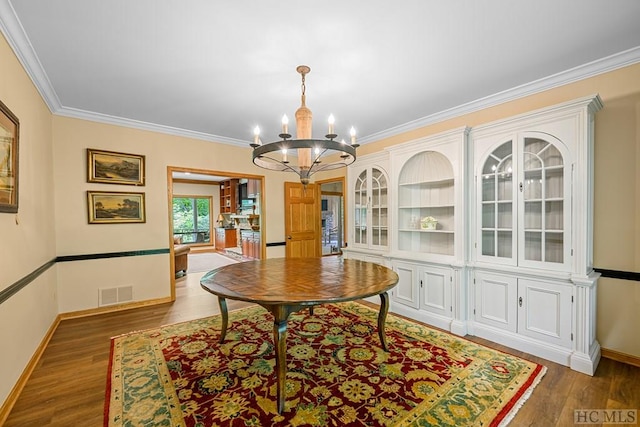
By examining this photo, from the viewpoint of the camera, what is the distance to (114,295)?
3734mm

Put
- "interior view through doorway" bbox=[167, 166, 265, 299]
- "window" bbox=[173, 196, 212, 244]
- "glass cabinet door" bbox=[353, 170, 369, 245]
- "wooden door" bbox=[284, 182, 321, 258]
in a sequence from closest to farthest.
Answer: "glass cabinet door" bbox=[353, 170, 369, 245], "wooden door" bbox=[284, 182, 321, 258], "interior view through doorway" bbox=[167, 166, 265, 299], "window" bbox=[173, 196, 212, 244]

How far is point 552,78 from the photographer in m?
2.63

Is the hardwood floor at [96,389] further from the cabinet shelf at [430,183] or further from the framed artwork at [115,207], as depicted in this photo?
the cabinet shelf at [430,183]

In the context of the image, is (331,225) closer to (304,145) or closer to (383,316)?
(383,316)

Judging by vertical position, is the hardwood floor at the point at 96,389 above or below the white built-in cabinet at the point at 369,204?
below

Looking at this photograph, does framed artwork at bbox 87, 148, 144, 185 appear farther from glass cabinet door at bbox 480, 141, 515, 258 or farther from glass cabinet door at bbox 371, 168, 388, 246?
glass cabinet door at bbox 480, 141, 515, 258

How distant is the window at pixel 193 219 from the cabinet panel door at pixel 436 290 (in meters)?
9.12

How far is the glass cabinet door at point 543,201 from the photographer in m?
2.47

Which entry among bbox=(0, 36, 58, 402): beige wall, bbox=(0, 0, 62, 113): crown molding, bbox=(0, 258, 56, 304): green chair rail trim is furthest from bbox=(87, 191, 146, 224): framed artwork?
bbox=(0, 0, 62, 113): crown molding

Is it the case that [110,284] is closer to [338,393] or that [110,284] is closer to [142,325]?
[142,325]

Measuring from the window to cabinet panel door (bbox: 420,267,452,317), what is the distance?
9.12 meters

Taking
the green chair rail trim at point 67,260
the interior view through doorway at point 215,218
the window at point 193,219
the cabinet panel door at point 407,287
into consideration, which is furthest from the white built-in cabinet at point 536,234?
the window at point 193,219

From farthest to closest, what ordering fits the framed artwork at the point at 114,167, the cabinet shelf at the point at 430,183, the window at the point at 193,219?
the window at the point at 193,219 → the framed artwork at the point at 114,167 → the cabinet shelf at the point at 430,183

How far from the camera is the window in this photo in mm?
10273
